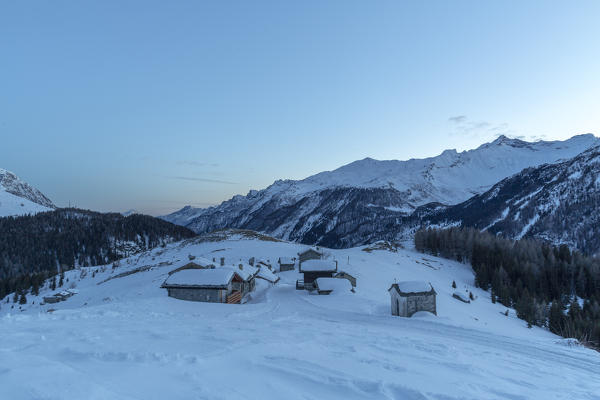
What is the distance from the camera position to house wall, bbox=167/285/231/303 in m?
41.2

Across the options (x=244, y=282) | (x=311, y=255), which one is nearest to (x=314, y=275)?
(x=311, y=255)

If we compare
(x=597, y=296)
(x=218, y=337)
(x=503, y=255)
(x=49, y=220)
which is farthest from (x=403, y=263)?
(x=49, y=220)

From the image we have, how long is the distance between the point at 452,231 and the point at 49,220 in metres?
204

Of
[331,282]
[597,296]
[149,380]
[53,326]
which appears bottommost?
[597,296]

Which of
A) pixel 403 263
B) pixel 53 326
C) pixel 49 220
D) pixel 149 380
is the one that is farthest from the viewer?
pixel 49 220

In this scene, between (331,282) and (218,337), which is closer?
(218,337)

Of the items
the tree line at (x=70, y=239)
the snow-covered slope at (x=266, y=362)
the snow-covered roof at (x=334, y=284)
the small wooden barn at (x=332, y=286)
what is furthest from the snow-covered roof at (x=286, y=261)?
the tree line at (x=70, y=239)

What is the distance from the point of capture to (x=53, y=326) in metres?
16.9

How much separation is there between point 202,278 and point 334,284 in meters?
20.1

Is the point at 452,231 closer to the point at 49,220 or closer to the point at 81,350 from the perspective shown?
the point at 81,350

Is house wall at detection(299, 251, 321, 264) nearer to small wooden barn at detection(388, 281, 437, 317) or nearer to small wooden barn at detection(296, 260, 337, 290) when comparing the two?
small wooden barn at detection(296, 260, 337, 290)

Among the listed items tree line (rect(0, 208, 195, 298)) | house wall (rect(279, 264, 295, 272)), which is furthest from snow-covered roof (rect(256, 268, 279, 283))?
tree line (rect(0, 208, 195, 298))

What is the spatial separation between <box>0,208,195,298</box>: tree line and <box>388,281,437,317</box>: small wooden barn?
142305mm

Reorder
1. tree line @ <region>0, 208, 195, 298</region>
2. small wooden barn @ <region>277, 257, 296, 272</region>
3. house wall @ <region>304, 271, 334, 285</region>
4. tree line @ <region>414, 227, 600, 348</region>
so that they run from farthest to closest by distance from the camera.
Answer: tree line @ <region>0, 208, 195, 298</region> < small wooden barn @ <region>277, 257, 296, 272</region> < tree line @ <region>414, 227, 600, 348</region> < house wall @ <region>304, 271, 334, 285</region>
